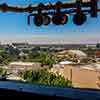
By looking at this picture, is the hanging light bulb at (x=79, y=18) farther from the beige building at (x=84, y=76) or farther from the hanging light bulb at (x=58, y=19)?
the beige building at (x=84, y=76)

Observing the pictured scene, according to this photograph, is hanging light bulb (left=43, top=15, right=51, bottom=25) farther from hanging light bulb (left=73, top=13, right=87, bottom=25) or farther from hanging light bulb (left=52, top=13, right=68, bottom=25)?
hanging light bulb (left=73, top=13, right=87, bottom=25)

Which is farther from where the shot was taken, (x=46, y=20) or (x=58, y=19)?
(x=46, y=20)

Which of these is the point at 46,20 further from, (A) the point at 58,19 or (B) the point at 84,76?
(B) the point at 84,76

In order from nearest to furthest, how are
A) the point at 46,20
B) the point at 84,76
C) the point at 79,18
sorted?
the point at 79,18, the point at 46,20, the point at 84,76

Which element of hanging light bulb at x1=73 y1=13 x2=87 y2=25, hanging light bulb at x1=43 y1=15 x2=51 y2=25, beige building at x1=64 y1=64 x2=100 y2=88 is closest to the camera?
hanging light bulb at x1=73 y1=13 x2=87 y2=25

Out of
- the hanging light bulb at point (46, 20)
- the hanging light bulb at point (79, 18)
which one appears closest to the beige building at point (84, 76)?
the hanging light bulb at point (46, 20)

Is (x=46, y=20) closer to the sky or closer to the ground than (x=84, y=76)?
closer to the sky

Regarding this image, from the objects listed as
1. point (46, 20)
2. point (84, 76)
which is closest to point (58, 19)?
point (46, 20)

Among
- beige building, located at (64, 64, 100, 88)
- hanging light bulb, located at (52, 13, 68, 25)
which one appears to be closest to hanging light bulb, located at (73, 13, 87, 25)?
hanging light bulb, located at (52, 13, 68, 25)

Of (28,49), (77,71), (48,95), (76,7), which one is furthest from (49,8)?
(28,49)

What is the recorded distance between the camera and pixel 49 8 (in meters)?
2.99

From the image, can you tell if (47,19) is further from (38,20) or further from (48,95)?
(48,95)

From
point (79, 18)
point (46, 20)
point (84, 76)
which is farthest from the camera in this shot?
point (84, 76)

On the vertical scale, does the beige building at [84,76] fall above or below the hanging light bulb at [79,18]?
below
